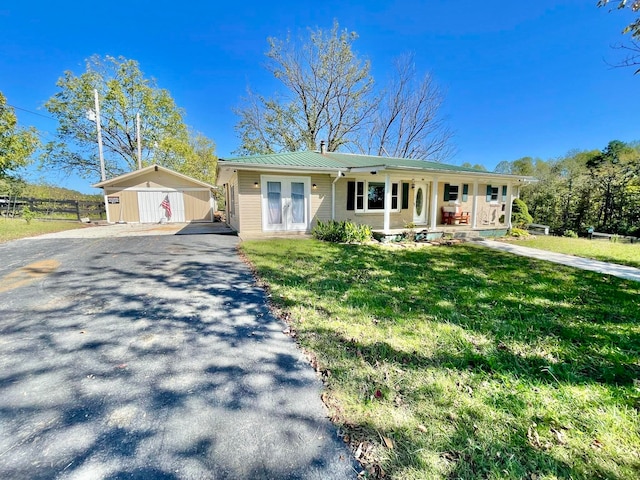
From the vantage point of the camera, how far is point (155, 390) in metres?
2.12

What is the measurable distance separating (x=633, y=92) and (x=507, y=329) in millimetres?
9418

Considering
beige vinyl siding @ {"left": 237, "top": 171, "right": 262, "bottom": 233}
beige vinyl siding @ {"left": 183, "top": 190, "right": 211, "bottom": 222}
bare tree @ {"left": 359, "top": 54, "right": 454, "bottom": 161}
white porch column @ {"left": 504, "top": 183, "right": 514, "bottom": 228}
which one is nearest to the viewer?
beige vinyl siding @ {"left": 237, "top": 171, "right": 262, "bottom": 233}

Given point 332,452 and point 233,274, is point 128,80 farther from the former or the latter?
point 332,452

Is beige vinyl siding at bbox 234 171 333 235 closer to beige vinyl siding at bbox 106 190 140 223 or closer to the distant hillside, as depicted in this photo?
beige vinyl siding at bbox 106 190 140 223

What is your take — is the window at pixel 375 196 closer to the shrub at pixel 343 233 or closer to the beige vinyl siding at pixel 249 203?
the shrub at pixel 343 233

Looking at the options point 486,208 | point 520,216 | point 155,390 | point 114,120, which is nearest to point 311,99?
point 486,208

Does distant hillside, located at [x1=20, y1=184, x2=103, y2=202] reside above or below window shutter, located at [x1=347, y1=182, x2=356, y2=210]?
above

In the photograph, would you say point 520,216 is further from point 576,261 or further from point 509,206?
point 576,261

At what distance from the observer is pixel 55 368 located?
7.72ft

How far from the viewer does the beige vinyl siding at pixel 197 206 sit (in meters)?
17.0

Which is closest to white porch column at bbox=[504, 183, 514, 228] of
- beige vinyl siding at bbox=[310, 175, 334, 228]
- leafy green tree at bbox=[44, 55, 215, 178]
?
beige vinyl siding at bbox=[310, 175, 334, 228]

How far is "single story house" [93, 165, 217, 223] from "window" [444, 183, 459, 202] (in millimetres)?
13041

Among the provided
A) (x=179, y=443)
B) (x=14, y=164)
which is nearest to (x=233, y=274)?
(x=179, y=443)

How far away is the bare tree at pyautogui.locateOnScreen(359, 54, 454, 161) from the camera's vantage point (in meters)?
20.3
